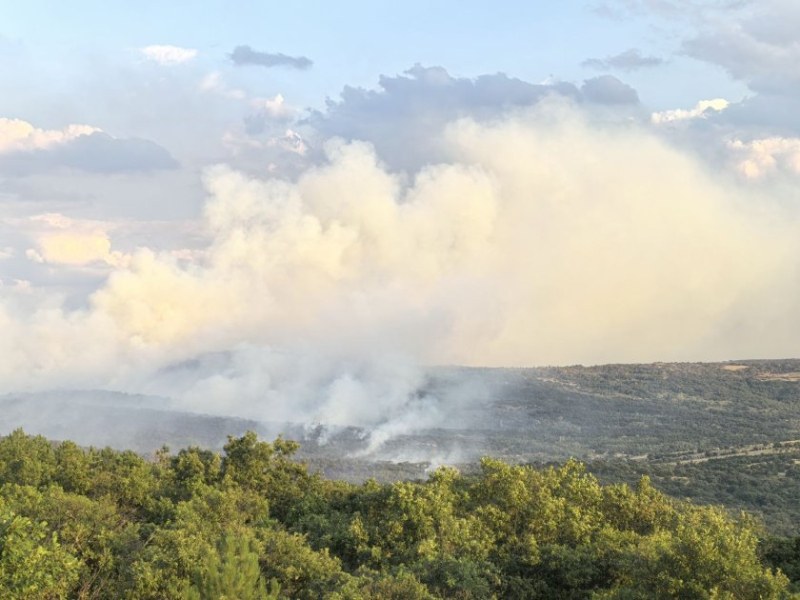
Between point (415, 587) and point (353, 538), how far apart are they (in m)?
13.0

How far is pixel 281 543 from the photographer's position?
39969 mm

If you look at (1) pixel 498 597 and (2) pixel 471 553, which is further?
(2) pixel 471 553

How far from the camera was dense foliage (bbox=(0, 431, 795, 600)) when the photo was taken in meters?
31.5

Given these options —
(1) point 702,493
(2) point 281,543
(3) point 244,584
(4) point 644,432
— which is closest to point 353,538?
(2) point 281,543

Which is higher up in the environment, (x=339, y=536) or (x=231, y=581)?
(x=231, y=581)

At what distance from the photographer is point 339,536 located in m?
46.4

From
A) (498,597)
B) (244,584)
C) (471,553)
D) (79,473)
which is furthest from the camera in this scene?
(79,473)

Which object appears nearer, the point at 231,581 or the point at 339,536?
the point at 231,581

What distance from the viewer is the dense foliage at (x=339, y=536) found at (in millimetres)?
31516

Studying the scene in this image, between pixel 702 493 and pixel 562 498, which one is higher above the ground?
pixel 562 498

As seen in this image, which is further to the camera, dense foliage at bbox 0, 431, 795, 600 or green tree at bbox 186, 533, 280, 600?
dense foliage at bbox 0, 431, 795, 600

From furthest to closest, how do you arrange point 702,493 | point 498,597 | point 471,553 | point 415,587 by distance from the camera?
point 702,493 < point 471,553 < point 498,597 < point 415,587

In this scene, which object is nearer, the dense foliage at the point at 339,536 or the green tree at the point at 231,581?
the green tree at the point at 231,581

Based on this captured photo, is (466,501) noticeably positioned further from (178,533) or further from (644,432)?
(644,432)
